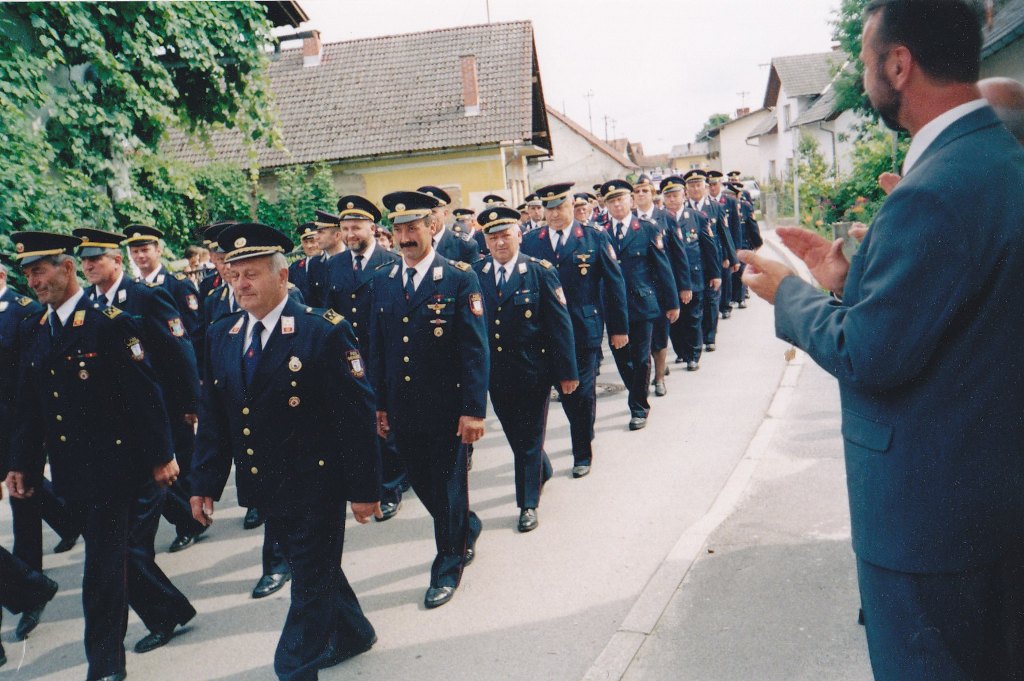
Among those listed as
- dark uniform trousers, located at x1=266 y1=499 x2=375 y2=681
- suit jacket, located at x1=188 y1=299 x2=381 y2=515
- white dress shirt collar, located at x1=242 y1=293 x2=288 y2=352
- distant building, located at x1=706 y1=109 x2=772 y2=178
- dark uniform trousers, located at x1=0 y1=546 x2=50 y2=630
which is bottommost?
dark uniform trousers, located at x1=0 y1=546 x2=50 y2=630

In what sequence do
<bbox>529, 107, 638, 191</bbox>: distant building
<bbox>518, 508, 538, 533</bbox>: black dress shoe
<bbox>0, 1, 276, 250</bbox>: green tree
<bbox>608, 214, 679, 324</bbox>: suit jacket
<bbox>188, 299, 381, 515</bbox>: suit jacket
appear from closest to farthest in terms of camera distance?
<bbox>188, 299, 381, 515</bbox>: suit jacket
<bbox>518, 508, 538, 533</bbox>: black dress shoe
<bbox>608, 214, 679, 324</bbox>: suit jacket
<bbox>0, 1, 276, 250</bbox>: green tree
<bbox>529, 107, 638, 191</bbox>: distant building

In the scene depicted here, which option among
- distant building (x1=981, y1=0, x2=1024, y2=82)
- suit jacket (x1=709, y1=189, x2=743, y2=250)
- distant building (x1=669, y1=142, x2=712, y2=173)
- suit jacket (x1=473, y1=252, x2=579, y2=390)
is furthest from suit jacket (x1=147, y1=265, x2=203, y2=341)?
distant building (x1=669, y1=142, x2=712, y2=173)

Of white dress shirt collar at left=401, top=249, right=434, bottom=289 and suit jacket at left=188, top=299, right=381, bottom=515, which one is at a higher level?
white dress shirt collar at left=401, top=249, right=434, bottom=289

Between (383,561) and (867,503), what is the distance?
13.3ft

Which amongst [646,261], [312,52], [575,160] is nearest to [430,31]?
[312,52]

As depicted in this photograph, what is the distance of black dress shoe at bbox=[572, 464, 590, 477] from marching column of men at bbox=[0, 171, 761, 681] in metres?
0.01

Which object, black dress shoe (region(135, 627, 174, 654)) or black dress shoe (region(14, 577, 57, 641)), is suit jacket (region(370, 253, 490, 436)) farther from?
black dress shoe (region(14, 577, 57, 641))

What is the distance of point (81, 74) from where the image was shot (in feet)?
34.1

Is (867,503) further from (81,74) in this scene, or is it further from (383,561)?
(81,74)

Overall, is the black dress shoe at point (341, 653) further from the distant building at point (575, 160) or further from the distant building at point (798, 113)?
the distant building at point (575, 160)

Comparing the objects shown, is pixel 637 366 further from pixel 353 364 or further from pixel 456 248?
pixel 353 364

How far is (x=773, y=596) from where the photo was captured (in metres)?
4.23

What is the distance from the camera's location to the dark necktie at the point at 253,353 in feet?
11.8

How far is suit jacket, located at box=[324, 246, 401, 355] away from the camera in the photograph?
6996 millimetres
